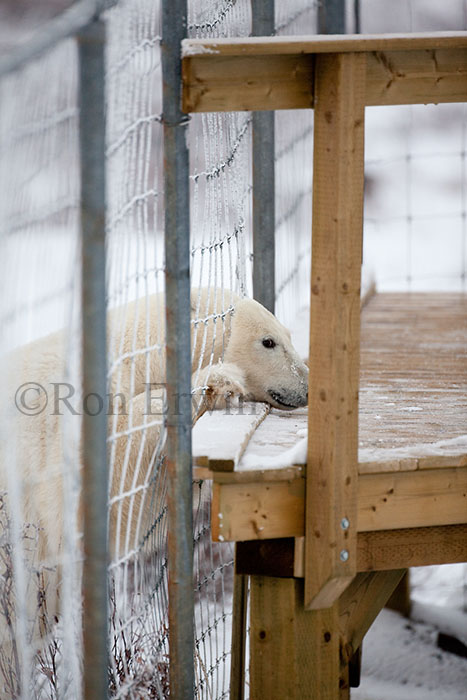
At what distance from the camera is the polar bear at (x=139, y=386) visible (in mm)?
2531

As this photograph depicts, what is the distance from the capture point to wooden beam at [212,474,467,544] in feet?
6.66

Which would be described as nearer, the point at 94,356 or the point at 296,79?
the point at 94,356

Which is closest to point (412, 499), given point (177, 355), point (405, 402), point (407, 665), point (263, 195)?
point (177, 355)

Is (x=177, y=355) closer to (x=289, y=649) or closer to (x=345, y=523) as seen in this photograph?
(x=345, y=523)

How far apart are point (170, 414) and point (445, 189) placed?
41.8 ft

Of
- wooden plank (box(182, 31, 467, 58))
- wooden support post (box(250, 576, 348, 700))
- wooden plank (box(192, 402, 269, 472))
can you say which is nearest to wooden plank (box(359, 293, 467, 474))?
wooden plank (box(192, 402, 269, 472))

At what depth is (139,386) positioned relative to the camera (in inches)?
114

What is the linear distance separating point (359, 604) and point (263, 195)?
1.62 meters

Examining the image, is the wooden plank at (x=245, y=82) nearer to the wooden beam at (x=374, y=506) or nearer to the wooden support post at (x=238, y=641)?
the wooden beam at (x=374, y=506)

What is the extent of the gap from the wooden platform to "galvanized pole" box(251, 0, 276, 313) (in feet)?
1.94

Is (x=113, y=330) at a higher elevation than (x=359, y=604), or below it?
higher

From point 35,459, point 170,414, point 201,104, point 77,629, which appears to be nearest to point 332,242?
point 201,104

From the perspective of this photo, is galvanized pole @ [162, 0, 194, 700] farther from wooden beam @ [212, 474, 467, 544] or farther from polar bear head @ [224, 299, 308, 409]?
polar bear head @ [224, 299, 308, 409]

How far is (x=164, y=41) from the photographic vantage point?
1804 millimetres
